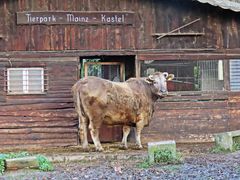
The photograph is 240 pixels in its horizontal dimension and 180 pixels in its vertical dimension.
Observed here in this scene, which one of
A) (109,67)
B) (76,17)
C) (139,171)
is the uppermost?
(76,17)

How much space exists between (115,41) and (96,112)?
2.46 meters

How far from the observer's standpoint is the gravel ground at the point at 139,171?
734 cm

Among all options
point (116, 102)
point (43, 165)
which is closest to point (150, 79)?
point (116, 102)

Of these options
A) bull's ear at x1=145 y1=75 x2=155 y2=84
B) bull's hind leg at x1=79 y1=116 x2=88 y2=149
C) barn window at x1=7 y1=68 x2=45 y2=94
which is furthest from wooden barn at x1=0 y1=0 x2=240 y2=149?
bull's hind leg at x1=79 y1=116 x2=88 y2=149

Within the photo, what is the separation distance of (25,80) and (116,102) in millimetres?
2541

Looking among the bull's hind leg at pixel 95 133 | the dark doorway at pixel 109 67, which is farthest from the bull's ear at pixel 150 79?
the bull's hind leg at pixel 95 133

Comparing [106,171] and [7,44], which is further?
[7,44]

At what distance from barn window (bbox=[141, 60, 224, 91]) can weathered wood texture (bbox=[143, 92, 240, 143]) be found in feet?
0.86

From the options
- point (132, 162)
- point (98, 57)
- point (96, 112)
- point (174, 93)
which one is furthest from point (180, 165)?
point (98, 57)

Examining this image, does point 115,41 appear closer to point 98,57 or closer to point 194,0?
point 98,57

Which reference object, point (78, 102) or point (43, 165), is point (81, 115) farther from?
point (43, 165)

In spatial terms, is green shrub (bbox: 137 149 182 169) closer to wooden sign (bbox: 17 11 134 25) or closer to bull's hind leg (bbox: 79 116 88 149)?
bull's hind leg (bbox: 79 116 88 149)

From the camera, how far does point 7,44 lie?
39.6 feet

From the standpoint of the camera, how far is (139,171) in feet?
25.8
